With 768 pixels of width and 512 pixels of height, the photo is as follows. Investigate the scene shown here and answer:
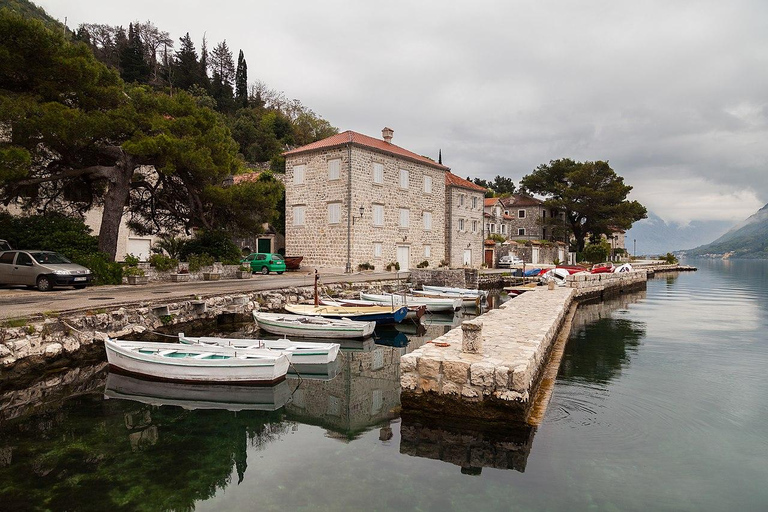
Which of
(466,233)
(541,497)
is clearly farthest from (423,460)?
(466,233)

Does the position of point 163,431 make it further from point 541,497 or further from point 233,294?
point 233,294

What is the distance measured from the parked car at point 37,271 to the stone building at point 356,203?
17.4m

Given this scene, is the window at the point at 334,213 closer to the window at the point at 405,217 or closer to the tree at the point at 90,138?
the window at the point at 405,217

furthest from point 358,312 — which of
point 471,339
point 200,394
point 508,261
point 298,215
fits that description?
point 508,261

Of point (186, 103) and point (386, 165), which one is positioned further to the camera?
point (386, 165)

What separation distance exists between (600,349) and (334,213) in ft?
71.5

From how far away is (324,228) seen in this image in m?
33.4

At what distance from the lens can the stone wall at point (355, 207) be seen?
32.3m

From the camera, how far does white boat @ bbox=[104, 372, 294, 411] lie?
9.56 metres

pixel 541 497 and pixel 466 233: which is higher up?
pixel 466 233

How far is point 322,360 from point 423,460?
219 inches

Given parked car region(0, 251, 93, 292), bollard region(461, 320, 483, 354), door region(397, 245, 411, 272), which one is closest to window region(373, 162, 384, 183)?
door region(397, 245, 411, 272)

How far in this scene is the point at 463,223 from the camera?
43219 mm

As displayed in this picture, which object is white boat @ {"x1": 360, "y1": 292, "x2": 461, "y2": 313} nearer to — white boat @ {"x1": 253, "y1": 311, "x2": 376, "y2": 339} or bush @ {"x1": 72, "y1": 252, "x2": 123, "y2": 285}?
white boat @ {"x1": 253, "y1": 311, "x2": 376, "y2": 339}
